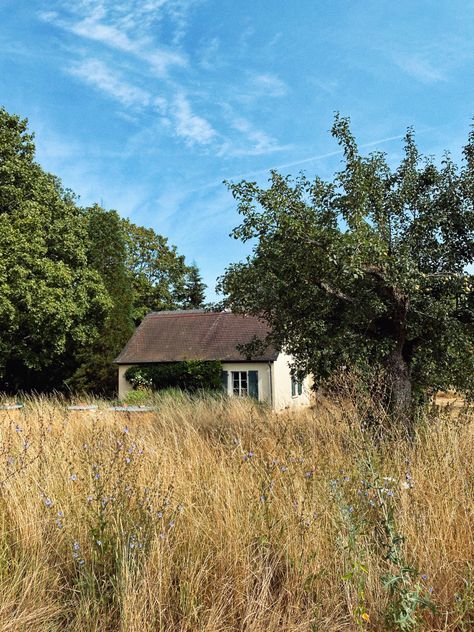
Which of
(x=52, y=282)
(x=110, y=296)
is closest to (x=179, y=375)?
(x=110, y=296)

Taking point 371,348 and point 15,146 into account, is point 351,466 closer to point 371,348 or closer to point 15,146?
point 371,348

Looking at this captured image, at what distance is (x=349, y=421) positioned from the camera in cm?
538

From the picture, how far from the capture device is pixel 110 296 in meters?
26.3

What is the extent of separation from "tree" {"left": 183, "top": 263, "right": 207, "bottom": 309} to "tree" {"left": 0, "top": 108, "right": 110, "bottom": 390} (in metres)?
19.9

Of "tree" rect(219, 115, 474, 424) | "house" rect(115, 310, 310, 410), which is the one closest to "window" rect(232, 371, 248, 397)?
"house" rect(115, 310, 310, 410)

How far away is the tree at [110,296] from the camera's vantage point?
2659 centimetres

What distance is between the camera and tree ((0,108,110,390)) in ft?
62.9

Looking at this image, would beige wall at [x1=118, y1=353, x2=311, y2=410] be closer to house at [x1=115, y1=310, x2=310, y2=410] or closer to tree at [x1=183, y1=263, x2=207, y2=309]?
house at [x1=115, y1=310, x2=310, y2=410]

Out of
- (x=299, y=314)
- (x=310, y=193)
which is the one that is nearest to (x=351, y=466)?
(x=299, y=314)

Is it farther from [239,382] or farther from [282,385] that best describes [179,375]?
[282,385]

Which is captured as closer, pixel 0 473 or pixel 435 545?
pixel 435 545

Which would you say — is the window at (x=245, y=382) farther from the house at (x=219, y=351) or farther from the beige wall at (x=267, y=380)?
the beige wall at (x=267, y=380)

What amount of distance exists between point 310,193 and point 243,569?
18.0 feet

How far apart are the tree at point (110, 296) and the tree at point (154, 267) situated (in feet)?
36.5
